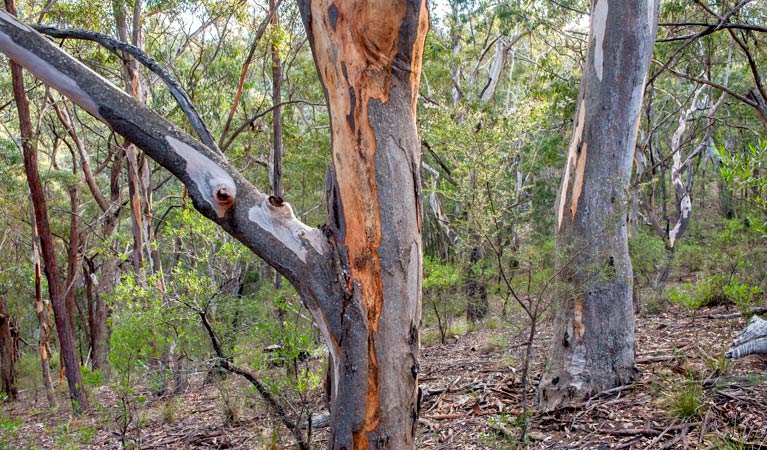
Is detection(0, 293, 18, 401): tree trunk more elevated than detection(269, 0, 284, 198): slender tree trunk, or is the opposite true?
detection(269, 0, 284, 198): slender tree trunk

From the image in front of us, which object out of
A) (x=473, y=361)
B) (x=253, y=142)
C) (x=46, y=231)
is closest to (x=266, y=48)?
(x=253, y=142)

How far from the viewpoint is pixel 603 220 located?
3.97 meters

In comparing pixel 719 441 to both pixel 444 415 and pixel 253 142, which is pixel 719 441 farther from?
pixel 253 142

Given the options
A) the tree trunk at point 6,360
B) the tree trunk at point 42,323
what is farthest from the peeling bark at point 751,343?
the tree trunk at point 6,360

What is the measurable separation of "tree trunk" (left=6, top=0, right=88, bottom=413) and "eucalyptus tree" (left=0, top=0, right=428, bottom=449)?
5.91m

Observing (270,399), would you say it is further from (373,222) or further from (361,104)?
(361,104)

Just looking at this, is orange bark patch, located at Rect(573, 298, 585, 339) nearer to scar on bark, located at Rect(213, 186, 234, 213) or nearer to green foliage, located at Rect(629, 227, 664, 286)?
scar on bark, located at Rect(213, 186, 234, 213)

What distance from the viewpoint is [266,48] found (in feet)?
33.1

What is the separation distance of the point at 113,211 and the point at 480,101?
791 centimetres

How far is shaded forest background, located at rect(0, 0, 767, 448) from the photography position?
420 cm

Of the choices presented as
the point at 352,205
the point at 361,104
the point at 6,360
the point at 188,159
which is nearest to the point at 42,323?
the point at 6,360

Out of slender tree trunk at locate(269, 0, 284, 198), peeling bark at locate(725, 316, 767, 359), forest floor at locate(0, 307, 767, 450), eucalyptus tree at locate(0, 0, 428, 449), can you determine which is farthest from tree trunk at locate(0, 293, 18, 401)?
peeling bark at locate(725, 316, 767, 359)

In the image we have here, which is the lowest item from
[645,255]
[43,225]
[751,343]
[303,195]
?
[751,343]

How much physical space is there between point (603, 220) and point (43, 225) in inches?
289
